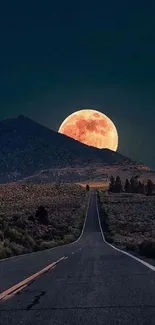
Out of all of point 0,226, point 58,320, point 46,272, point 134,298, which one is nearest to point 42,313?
point 58,320

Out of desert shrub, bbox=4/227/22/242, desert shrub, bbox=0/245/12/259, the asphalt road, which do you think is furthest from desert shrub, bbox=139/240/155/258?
desert shrub, bbox=4/227/22/242

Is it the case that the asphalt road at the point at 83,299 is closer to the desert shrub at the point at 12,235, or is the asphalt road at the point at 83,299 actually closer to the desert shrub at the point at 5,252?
the desert shrub at the point at 5,252

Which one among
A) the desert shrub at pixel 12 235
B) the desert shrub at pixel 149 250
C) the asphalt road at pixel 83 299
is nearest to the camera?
the asphalt road at pixel 83 299

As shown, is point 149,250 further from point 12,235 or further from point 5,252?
point 12,235

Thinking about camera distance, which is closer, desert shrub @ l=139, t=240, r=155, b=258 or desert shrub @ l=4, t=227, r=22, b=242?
desert shrub @ l=139, t=240, r=155, b=258

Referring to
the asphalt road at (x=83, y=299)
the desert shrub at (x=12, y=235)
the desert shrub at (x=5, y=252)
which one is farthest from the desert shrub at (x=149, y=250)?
the desert shrub at (x=12, y=235)

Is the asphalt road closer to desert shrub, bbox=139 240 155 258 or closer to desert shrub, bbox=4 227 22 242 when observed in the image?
desert shrub, bbox=139 240 155 258

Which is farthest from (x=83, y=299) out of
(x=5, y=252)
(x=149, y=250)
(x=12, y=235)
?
(x=12, y=235)

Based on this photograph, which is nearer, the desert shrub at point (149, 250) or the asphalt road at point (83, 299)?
the asphalt road at point (83, 299)

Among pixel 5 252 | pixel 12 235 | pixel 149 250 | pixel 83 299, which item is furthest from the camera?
pixel 12 235

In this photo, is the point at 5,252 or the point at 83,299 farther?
the point at 5,252

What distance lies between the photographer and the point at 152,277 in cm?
1515

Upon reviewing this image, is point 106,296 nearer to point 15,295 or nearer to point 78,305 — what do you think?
point 78,305

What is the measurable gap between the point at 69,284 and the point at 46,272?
13.9 feet
